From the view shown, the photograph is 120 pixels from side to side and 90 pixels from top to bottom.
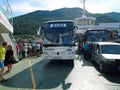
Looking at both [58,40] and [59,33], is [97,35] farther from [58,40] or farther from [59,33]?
[58,40]

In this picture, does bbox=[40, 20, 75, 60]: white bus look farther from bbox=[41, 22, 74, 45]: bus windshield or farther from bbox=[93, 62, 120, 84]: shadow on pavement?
bbox=[93, 62, 120, 84]: shadow on pavement

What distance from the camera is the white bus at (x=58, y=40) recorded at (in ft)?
52.2

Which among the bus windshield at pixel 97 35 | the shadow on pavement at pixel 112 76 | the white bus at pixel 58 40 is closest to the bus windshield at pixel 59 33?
the white bus at pixel 58 40

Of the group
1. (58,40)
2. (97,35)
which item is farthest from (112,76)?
(97,35)

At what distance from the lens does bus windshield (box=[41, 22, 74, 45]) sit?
645 inches

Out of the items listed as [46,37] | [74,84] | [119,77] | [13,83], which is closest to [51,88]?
[74,84]

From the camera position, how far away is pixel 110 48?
14.6m

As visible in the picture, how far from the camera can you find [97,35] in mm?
22531

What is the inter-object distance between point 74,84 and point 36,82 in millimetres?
1738

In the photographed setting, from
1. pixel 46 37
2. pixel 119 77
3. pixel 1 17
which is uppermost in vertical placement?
pixel 1 17

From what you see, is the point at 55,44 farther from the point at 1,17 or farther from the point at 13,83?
the point at 13,83

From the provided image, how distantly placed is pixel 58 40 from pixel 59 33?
0.61 meters

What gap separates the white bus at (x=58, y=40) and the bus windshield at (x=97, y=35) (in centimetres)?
610

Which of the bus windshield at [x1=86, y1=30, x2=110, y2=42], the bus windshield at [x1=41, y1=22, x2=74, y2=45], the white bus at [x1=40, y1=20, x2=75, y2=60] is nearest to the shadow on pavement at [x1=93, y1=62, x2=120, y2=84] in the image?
the white bus at [x1=40, y1=20, x2=75, y2=60]
